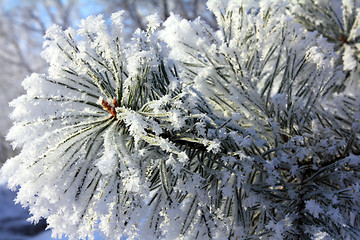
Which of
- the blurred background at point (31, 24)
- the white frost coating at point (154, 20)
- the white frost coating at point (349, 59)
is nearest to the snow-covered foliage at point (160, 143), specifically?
the white frost coating at point (154, 20)

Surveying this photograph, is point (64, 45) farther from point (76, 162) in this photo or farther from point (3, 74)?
point (3, 74)

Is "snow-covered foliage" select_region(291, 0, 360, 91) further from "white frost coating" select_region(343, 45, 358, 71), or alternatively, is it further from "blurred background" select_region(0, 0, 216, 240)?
"blurred background" select_region(0, 0, 216, 240)

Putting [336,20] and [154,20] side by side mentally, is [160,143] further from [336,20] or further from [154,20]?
[336,20]

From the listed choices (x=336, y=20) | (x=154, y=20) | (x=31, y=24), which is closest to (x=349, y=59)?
(x=336, y=20)

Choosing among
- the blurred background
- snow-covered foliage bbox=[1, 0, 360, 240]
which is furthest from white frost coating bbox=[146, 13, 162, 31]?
the blurred background

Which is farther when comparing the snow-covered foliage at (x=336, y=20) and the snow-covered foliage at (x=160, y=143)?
the snow-covered foliage at (x=336, y=20)

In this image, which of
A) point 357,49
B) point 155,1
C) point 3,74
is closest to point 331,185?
point 357,49

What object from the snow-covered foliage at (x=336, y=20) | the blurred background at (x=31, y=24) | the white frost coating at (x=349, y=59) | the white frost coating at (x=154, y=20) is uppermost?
the blurred background at (x=31, y=24)

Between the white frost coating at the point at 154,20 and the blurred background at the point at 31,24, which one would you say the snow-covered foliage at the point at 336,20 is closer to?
the white frost coating at the point at 154,20

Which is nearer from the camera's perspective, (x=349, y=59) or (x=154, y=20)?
(x=154, y=20)
